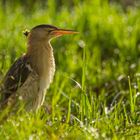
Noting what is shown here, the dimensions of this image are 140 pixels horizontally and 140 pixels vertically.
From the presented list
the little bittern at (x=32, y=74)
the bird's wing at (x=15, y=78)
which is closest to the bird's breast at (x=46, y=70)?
the little bittern at (x=32, y=74)

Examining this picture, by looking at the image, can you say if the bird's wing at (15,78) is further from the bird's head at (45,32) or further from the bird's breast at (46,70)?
the bird's head at (45,32)

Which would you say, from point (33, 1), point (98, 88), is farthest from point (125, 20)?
point (33, 1)

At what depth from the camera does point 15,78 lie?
5.48 m

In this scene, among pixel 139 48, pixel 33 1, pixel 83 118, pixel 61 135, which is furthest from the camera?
pixel 33 1

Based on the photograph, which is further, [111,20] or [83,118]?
[111,20]

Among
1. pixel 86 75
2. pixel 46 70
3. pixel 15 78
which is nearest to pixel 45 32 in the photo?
pixel 46 70

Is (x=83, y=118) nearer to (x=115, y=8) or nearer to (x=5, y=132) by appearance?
(x=5, y=132)

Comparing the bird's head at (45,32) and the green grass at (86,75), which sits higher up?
the bird's head at (45,32)

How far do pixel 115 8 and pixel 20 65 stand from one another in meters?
5.08

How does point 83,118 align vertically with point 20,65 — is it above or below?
below

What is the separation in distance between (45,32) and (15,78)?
0.49 m

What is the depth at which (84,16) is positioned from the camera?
962 centimetres

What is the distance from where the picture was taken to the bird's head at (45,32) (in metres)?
5.72

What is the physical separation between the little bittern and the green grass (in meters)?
0.15
